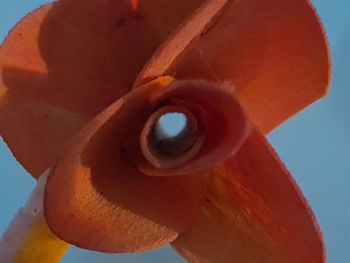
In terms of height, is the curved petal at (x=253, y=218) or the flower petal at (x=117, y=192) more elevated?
the flower petal at (x=117, y=192)

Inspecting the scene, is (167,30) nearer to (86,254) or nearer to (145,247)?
(145,247)

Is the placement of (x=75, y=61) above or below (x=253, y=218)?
above

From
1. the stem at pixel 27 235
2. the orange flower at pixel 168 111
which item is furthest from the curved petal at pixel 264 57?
the stem at pixel 27 235

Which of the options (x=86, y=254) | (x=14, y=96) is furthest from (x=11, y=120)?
(x=86, y=254)

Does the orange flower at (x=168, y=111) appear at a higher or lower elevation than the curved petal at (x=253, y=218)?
higher

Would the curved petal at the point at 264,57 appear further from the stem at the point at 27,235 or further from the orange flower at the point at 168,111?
the stem at the point at 27,235

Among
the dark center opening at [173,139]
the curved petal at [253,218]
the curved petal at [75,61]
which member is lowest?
the curved petal at [253,218]
